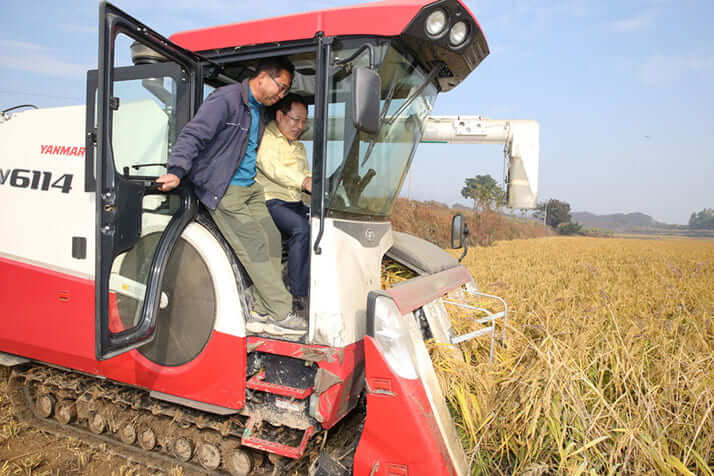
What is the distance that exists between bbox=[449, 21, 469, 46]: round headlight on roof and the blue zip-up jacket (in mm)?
1225

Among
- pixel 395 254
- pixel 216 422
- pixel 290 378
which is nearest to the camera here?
pixel 290 378

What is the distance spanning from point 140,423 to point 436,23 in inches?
127

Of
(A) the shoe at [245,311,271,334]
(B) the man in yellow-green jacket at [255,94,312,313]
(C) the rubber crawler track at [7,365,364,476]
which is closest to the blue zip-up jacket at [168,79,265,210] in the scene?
(B) the man in yellow-green jacket at [255,94,312,313]

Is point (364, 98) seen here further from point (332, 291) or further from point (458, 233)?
point (458, 233)

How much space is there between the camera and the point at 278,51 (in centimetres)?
250

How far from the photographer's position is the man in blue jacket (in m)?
2.57

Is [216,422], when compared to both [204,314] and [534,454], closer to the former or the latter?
[204,314]

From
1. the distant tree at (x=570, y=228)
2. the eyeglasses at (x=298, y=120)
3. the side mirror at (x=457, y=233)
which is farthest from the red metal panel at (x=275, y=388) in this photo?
the distant tree at (x=570, y=228)

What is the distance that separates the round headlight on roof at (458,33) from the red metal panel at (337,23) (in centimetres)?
26

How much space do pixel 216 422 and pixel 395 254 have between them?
70.5 inches

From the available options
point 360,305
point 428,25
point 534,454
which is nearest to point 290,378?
point 360,305

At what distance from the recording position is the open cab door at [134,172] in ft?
7.11

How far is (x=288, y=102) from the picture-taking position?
3.09 metres

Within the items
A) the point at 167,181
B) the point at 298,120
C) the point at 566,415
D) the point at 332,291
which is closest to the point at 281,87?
the point at 298,120
